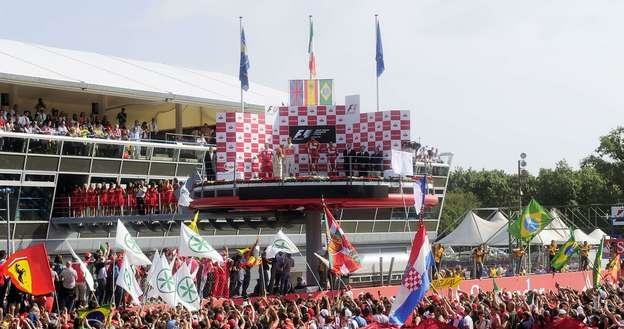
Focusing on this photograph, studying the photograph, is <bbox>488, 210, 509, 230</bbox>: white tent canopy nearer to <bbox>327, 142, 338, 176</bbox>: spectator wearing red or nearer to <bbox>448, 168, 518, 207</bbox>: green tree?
<bbox>327, 142, 338, 176</bbox>: spectator wearing red

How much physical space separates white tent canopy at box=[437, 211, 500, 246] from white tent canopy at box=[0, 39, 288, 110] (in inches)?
455

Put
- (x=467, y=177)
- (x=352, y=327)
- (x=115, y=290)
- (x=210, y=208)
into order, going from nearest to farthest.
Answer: (x=352, y=327) < (x=115, y=290) < (x=210, y=208) < (x=467, y=177)

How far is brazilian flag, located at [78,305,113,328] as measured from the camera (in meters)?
23.2

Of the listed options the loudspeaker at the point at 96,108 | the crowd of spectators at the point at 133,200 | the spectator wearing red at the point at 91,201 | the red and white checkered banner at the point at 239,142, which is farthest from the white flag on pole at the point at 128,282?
the loudspeaker at the point at 96,108

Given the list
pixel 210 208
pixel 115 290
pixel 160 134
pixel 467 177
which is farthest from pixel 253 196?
pixel 467 177

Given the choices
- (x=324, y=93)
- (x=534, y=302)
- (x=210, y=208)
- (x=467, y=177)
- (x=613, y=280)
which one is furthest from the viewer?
(x=467, y=177)

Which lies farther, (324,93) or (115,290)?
(324,93)

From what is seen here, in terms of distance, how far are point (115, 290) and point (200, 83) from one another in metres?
26.7

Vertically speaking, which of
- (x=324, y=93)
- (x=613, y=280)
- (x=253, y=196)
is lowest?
(x=613, y=280)

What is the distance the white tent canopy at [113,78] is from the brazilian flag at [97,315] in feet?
74.3

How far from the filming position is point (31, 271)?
23.8 meters

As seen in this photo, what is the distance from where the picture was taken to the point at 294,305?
24219 mm

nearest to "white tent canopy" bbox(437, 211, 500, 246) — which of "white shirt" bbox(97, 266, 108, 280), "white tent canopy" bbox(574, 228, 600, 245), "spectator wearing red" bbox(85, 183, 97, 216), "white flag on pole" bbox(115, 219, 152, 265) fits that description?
"white tent canopy" bbox(574, 228, 600, 245)

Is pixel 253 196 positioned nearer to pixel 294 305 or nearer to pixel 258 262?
pixel 258 262
